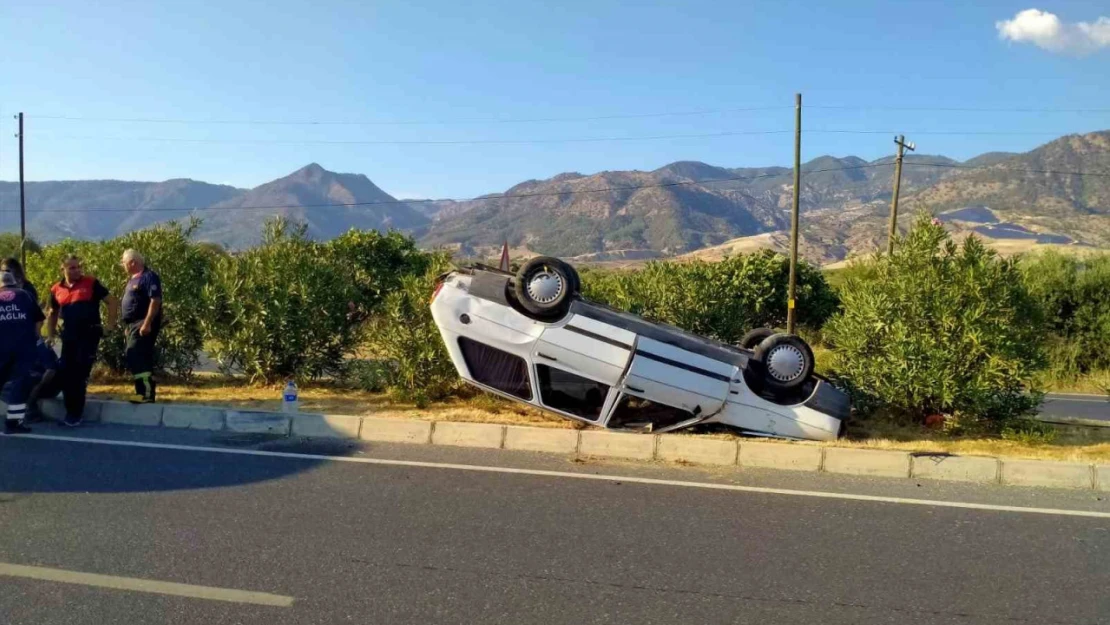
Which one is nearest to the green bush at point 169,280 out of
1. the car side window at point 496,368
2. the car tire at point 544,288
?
the car side window at point 496,368

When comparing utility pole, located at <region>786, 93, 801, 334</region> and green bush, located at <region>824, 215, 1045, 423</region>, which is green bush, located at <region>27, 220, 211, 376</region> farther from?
utility pole, located at <region>786, 93, 801, 334</region>

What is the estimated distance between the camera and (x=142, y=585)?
4277mm

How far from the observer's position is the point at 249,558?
469cm

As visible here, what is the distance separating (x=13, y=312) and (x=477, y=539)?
560cm

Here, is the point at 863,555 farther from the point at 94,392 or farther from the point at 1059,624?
the point at 94,392

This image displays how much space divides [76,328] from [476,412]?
415 centimetres

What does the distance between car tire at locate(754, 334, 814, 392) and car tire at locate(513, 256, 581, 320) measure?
1.94 metres

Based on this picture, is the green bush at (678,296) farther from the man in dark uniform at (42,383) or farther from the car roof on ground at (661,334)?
the man in dark uniform at (42,383)

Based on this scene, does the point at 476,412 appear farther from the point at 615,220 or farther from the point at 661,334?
the point at 615,220

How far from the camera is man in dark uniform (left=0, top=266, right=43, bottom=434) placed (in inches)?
304

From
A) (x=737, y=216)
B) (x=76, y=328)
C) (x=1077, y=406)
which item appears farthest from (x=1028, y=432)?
(x=737, y=216)

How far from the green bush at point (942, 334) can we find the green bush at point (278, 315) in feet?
20.0

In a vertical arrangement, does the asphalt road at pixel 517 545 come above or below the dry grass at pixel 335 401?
below

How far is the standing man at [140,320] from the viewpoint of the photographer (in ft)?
28.1
